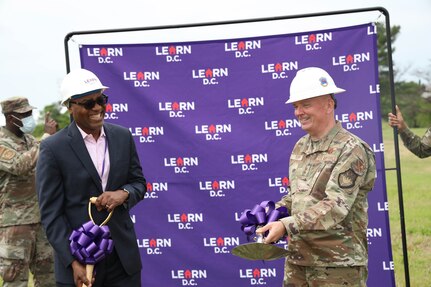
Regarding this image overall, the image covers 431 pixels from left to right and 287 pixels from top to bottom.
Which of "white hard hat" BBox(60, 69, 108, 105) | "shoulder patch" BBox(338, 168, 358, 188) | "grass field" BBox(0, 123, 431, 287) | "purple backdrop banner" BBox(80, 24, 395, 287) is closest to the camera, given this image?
"shoulder patch" BBox(338, 168, 358, 188)

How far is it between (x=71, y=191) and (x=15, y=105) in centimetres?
220

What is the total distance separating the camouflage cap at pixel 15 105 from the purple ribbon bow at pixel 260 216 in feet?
8.41

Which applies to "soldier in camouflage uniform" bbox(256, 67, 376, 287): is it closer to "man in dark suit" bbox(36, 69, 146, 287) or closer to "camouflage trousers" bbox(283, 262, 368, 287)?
"camouflage trousers" bbox(283, 262, 368, 287)

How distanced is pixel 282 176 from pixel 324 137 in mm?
1977

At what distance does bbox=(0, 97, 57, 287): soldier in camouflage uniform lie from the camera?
207 inches

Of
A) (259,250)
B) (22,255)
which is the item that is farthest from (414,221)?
(259,250)

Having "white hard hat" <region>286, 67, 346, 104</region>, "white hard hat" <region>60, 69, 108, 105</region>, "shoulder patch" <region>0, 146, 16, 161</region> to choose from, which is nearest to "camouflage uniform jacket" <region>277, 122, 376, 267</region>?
"white hard hat" <region>286, 67, 346, 104</region>

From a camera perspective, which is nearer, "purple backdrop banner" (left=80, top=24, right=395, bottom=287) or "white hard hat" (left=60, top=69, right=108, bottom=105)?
"white hard hat" (left=60, top=69, right=108, bottom=105)

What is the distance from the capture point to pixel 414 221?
33.2 ft

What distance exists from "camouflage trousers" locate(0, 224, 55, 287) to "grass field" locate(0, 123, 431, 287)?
346 cm

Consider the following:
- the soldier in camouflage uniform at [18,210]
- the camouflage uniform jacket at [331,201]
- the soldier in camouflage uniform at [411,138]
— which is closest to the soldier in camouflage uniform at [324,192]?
the camouflage uniform jacket at [331,201]

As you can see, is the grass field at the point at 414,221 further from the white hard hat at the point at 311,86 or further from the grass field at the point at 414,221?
the white hard hat at the point at 311,86

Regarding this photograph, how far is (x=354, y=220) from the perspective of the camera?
11.5ft

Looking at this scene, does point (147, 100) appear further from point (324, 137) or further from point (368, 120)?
point (324, 137)
